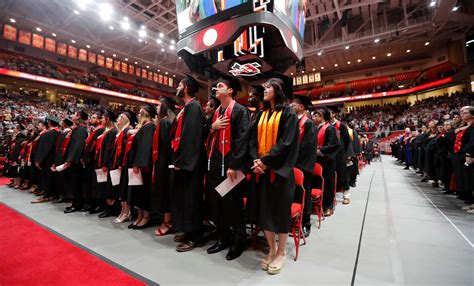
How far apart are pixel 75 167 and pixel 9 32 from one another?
21.4 meters

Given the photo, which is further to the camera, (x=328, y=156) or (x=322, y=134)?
(x=322, y=134)

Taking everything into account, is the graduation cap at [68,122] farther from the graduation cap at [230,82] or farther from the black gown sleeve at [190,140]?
the graduation cap at [230,82]

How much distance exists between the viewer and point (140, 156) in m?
3.05

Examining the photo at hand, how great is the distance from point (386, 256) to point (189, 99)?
2.72 metres

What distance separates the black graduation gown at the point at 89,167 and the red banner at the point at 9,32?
21267 mm

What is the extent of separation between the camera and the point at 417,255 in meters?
2.25

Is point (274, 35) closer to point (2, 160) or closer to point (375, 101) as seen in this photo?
point (2, 160)

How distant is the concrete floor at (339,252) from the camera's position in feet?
6.13

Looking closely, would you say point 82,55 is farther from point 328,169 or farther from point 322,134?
point 328,169

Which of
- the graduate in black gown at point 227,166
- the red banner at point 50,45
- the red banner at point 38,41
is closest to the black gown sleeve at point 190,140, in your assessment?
the graduate in black gown at point 227,166

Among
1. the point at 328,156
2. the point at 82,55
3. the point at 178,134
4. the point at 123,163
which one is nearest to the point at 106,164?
the point at 123,163

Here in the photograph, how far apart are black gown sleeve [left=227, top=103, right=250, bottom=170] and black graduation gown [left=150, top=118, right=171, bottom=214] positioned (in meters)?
1.08

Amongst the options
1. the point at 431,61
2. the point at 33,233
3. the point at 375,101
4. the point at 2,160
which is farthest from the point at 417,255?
the point at 375,101

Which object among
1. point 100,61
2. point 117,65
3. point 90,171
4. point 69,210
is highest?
point 117,65
